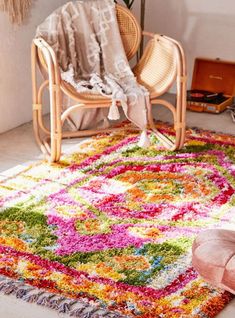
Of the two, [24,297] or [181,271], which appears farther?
[181,271]

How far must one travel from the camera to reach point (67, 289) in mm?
2105

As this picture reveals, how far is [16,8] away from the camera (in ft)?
11.7

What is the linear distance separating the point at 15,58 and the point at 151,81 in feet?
3.00

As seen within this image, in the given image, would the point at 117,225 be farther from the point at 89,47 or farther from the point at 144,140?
the point at 89,47

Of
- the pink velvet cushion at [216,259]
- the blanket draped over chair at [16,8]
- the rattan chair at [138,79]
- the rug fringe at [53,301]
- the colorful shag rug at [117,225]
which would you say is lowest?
the colorful shag rug at [117,225]

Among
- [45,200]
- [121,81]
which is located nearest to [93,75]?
[121,81]

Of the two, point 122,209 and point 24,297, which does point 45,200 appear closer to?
point 122,209

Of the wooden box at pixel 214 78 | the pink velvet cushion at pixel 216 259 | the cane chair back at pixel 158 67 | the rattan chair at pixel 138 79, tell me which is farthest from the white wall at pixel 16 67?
the pink velvet cushion at pixel 216 259

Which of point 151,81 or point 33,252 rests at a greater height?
point 151,81

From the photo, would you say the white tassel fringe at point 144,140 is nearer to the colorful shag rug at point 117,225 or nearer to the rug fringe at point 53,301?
the colorful shag rug at point 117,225

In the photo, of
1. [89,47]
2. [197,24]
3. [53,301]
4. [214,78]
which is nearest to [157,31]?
[197,24]

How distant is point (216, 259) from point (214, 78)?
2.48 meters

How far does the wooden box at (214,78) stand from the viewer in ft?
14.0

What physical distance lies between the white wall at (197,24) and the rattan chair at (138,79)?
928 mm
